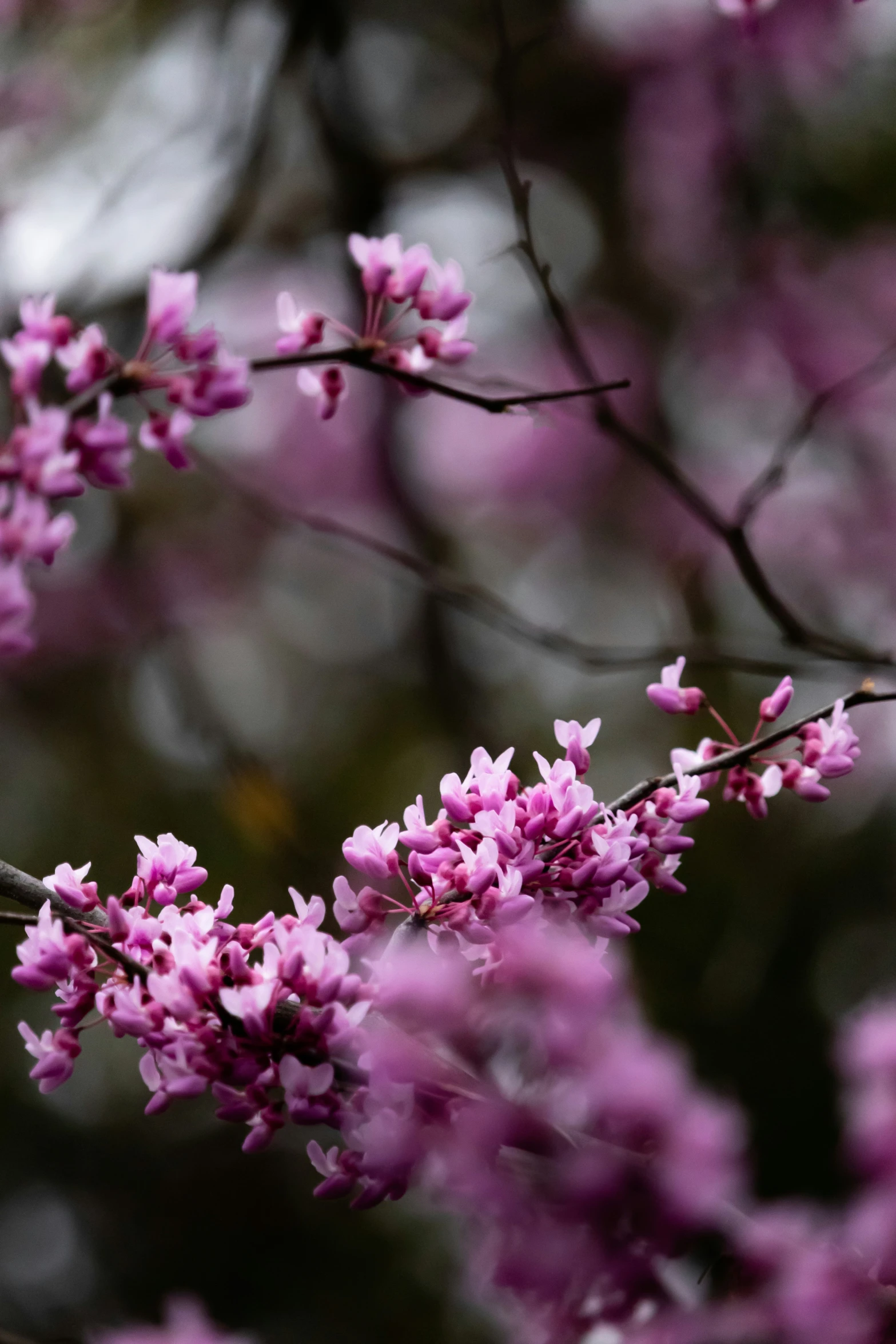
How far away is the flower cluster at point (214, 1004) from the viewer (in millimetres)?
1168

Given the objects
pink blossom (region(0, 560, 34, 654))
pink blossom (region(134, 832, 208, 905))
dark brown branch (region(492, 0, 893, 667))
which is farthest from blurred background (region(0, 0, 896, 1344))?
pink blossom (region(0, 560, 34, 654))

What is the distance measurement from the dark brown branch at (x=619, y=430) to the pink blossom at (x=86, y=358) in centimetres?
96

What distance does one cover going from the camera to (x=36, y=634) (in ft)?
18.6

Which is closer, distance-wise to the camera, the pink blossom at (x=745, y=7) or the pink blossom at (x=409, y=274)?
the pink blossom at (x=409, y=274)

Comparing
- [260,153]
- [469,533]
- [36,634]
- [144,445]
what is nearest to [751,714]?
[469,533]

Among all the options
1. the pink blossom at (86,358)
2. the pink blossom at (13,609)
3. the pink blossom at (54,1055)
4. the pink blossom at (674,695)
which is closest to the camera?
the pink blossom at (13,609)

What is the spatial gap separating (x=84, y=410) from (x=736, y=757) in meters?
0.83

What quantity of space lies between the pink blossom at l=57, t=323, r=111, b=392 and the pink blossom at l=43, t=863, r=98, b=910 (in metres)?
0.52

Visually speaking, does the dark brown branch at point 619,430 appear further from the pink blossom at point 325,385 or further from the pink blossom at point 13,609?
the pink blossom at point 13,609

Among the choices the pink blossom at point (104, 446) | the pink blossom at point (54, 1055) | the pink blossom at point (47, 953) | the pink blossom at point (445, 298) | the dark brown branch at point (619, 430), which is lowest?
the pink blossom at point (54, 1055)

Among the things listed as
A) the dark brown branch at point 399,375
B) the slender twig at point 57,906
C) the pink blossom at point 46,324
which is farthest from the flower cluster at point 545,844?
the pink blossom at point 46,324

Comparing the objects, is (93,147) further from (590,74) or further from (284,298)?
(284,298)

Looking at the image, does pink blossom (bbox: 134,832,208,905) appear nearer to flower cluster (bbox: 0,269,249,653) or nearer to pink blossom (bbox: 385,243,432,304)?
flower cluster (bbox: 0,269,249,653)

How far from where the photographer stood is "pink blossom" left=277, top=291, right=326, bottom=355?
1.34 metres
